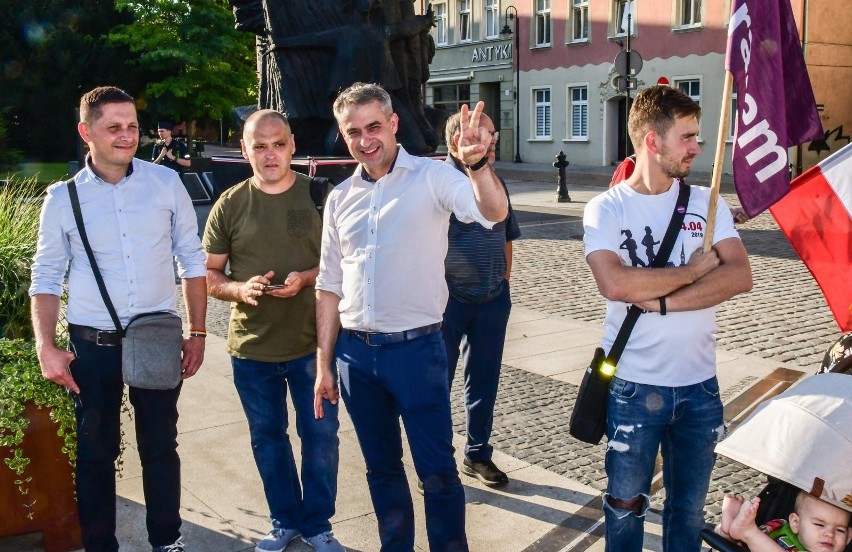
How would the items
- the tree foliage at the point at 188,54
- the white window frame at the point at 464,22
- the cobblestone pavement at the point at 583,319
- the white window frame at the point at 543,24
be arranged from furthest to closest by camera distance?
the white window frame at the point at 464,22 → the white window frame at the point at 543,24 → the tree foliage at the point at 188,54 → the cobblestone pavement at the point at 583,319

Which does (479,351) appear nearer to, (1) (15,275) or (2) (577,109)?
(1) (15,275)

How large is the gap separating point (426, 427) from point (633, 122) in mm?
1326

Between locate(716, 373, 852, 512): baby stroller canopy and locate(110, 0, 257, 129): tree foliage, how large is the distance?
33.2m

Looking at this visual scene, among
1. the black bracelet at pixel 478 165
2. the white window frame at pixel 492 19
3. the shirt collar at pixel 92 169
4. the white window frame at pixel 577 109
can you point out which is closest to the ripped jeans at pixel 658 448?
the black bracelet at pixel 478 165

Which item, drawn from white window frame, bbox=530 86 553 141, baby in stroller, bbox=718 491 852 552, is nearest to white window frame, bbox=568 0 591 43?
white window frame, bbox=530 86 553 141

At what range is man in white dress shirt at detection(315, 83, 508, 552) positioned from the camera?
141 inches

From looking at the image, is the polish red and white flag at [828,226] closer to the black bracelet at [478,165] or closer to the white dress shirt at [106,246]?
the black bracelet at [478,165]

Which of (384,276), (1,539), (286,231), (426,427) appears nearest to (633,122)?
(384,276)

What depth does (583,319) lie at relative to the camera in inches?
361

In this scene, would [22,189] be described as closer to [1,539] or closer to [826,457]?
[1,539]

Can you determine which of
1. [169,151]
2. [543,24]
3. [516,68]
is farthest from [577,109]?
[169,151]

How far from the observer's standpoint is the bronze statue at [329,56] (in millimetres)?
14484

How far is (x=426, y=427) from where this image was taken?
142 inches

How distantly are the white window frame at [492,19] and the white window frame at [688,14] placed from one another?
9.28m
